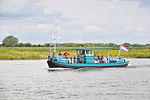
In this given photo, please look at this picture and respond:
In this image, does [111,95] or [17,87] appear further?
[17,87]

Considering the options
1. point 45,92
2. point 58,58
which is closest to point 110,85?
point 45,92

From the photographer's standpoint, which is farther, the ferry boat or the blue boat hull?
the ferry boat

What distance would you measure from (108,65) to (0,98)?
37855mm

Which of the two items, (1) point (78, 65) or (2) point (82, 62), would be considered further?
(2) point (82, 62)

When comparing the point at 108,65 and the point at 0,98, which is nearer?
the point at 0,98

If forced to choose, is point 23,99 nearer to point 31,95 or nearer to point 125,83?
point 31,95

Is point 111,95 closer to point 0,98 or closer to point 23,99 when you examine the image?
point 23,99

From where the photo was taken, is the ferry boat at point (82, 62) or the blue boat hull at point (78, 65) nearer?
the blue boat hull at point (78, 65)

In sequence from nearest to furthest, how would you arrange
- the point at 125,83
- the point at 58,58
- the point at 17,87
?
1. the point at 17,87
2. the point at 125,83
3. the point at 58,58

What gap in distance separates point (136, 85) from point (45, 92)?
1110 centimetres

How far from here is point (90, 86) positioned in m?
39.3

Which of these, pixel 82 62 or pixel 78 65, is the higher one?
pixel 82 62

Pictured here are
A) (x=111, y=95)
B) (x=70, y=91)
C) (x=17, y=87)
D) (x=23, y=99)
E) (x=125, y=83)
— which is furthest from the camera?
(x=125, y=83)

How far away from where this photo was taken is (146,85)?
39.6 metres
